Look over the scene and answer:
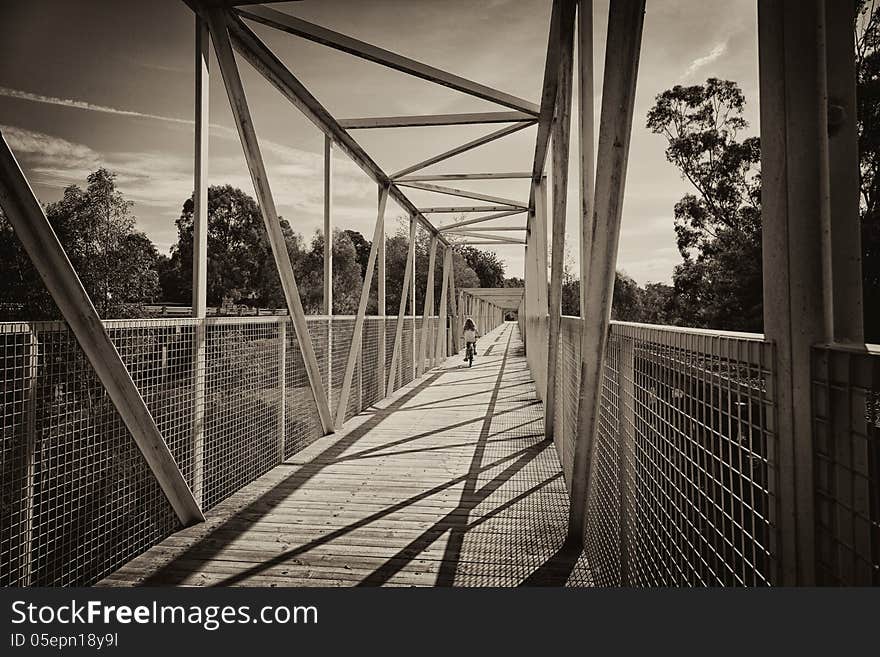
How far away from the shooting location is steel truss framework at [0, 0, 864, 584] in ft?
3.59

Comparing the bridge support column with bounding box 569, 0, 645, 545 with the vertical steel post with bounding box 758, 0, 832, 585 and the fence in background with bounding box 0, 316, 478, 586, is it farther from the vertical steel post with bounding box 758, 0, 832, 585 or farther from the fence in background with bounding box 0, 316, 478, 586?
the fence in background with bounding box 0, 316, 478, 586

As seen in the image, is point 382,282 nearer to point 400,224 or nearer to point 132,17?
point 132,17

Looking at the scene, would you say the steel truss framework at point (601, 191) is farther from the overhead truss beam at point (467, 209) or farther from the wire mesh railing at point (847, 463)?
the overhead truss beam at point (467, 209)

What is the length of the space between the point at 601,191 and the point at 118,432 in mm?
3093

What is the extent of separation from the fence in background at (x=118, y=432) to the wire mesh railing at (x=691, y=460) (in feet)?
9.34

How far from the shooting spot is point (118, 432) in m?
3.11

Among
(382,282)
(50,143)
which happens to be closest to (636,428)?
(382,282)

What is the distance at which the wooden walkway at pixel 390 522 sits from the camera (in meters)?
3.03

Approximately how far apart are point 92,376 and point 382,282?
6849 mm

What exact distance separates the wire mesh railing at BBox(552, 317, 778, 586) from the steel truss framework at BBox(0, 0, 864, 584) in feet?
0.29

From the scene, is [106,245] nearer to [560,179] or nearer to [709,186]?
[560,179]

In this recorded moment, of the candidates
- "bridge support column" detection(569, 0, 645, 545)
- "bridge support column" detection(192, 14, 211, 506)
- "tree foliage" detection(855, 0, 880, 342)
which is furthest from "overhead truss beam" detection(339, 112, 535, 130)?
"tree foliage" detection(855, 0, 880, 342)

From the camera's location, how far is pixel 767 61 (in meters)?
1.24

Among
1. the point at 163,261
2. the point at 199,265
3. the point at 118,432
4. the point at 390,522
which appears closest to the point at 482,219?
the point at 199,265
